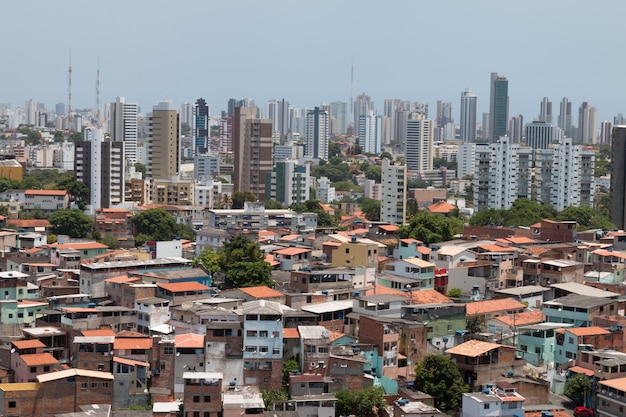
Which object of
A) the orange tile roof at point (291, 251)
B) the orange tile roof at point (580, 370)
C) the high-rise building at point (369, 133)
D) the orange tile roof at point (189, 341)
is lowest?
the orange tile roof at point (580, 370)

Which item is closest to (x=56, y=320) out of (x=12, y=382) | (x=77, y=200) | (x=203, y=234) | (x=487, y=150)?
(x=12, y=382)

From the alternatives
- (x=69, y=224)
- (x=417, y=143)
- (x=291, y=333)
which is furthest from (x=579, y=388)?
(x=417, y=143)

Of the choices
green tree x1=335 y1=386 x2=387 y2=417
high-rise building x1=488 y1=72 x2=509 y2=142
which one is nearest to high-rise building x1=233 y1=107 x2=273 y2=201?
green tree x1=335 y1=386 x2=387 y2=417

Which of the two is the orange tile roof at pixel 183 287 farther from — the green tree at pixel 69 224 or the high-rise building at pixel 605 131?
the high-rise building at pixel 605 131

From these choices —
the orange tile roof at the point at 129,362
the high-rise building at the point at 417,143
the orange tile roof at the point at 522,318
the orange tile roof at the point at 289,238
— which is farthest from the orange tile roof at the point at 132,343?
the high-rise building at the point at 417,143

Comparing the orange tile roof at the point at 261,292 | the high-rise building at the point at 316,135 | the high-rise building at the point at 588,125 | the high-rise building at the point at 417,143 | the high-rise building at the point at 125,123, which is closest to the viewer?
the orange tile roof at the point at 261,292

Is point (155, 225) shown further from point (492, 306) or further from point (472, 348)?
point (472, 348)

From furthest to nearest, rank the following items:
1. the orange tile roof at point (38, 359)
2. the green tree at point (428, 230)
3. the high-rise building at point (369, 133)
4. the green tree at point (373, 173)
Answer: the high-rise building at point (369, 133)
the green tree at point (373, 173)
the green tree at point (428, 230)
the orange tile roof at point (38, 359)
